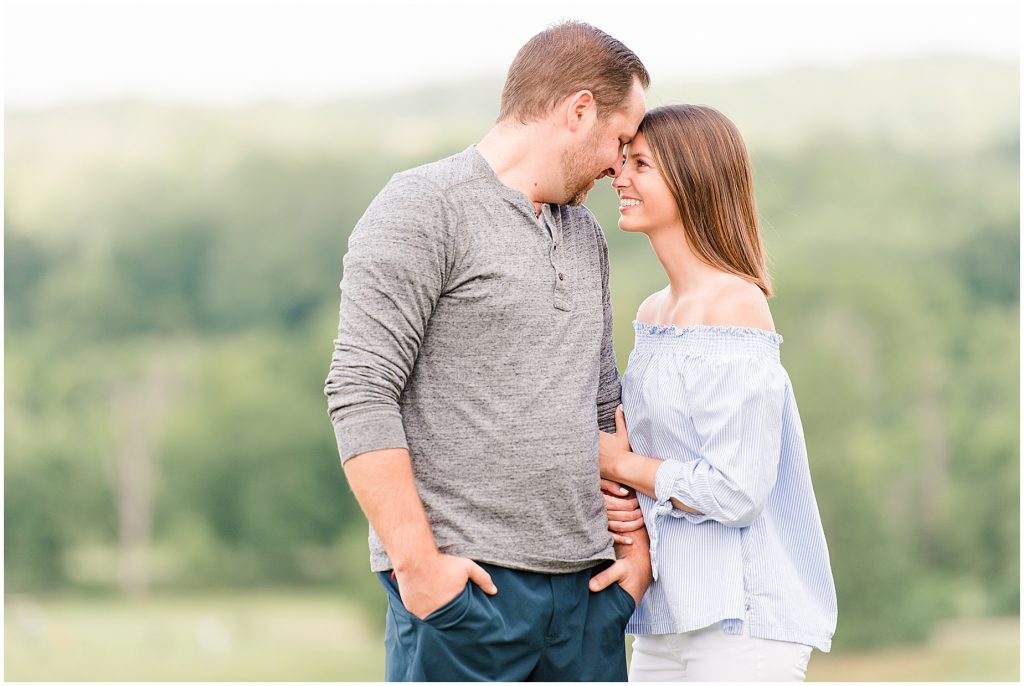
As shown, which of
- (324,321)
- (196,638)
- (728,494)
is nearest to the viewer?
(728,494)

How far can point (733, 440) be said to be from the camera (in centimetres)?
191

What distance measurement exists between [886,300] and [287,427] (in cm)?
964

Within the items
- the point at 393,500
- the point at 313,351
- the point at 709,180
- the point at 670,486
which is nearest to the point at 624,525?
the point at 670,486

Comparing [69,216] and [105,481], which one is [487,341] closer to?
[105,481]

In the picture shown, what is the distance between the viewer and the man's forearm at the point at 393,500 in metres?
1.69

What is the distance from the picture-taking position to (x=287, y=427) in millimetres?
19125

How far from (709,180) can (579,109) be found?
0.87 feet

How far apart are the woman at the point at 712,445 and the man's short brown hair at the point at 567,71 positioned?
5.0 inches

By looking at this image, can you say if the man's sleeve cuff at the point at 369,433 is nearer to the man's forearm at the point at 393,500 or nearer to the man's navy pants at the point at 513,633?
the man's forearm at the point at 393,500

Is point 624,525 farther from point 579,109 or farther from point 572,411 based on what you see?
point 579,109

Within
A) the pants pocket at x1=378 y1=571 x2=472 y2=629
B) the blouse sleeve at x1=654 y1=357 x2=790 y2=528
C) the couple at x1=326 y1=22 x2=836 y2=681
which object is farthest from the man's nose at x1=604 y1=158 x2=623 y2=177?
the pants pocket at x1=378 y1=571 x2=472 y2=629

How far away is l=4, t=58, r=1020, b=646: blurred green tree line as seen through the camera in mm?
16750

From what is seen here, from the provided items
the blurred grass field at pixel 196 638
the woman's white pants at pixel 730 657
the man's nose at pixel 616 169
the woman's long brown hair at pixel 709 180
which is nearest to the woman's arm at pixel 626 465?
the woman's white pants at pixel 730 657

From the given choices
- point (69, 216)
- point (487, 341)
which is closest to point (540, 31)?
point (487, 341)
